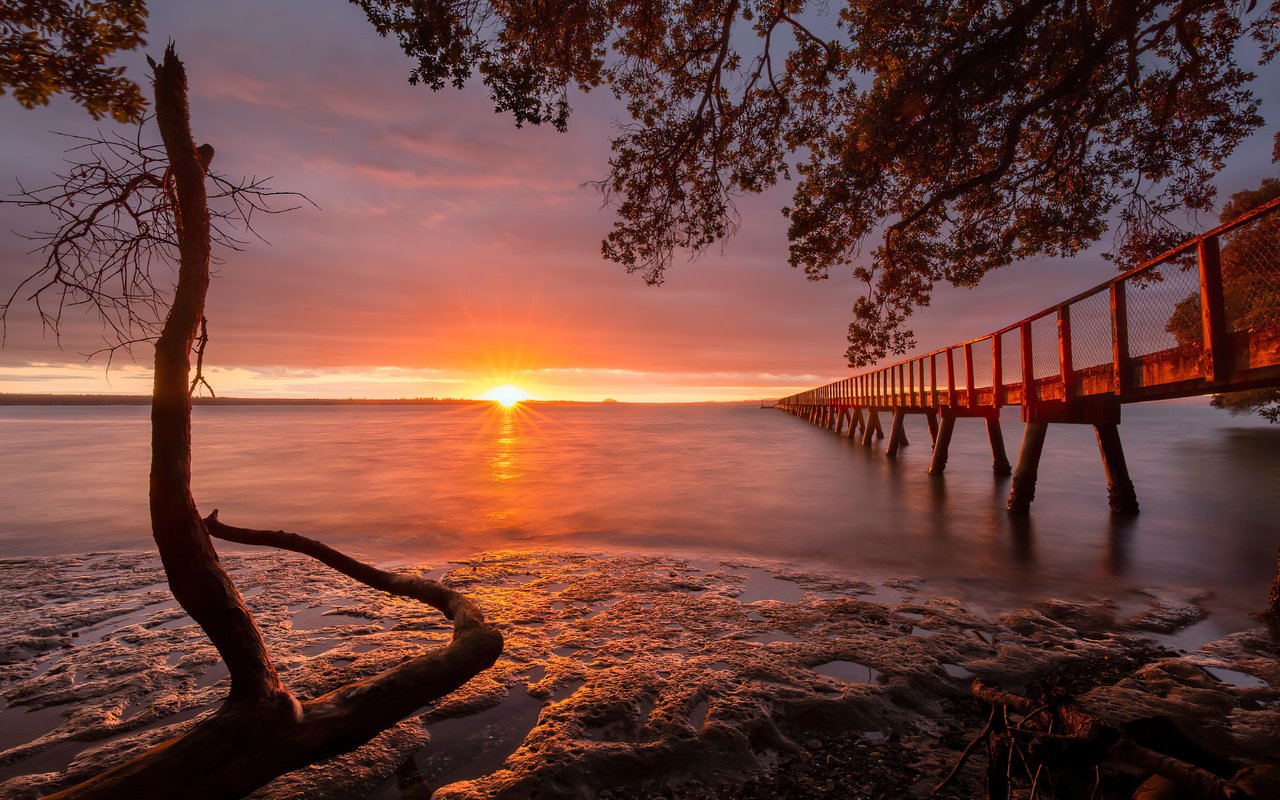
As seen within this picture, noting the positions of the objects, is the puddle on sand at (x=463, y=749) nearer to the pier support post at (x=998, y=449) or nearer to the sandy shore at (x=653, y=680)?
the sandy shore at (x=653, y=680)

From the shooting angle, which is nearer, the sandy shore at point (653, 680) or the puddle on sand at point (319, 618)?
the sandy shore at point (653, 680)

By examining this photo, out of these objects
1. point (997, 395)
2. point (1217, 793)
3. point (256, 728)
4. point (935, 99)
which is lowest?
point (256, 728)

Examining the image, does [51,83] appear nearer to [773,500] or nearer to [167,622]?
[167,622]

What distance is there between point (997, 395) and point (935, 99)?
6.52 m

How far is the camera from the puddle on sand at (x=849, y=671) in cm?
388

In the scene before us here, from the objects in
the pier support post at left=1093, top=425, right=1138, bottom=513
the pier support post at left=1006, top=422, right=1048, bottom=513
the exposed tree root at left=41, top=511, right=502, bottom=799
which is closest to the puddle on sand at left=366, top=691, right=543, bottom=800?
the exposed tree root at left=41, top=511, right=502, bottom=799

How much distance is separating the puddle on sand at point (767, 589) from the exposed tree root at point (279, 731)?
3774 mm

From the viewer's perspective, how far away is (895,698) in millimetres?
3615

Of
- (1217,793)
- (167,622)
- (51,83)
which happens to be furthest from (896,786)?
(51,83)

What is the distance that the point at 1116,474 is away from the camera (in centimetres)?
1080

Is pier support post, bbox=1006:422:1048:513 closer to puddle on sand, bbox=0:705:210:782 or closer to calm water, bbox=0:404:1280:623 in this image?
calm water, bbox=0:404:1280:623

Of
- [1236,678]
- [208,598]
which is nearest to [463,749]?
[208,598]

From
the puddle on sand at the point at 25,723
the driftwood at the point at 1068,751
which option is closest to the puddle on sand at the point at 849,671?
the driftwood at the point at 1068,751

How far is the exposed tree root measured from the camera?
186 centimetres
